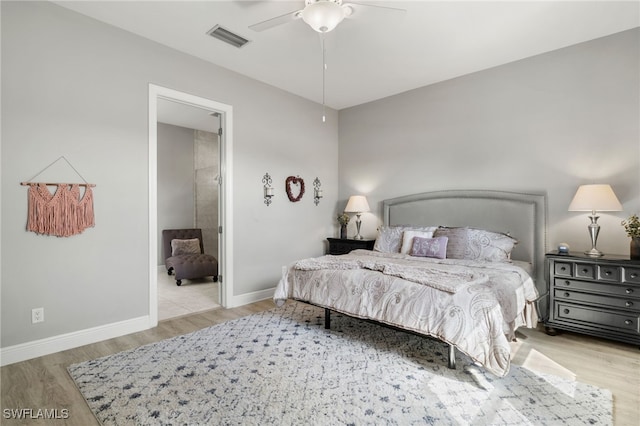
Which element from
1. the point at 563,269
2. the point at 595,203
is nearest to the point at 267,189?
the point at 563,269

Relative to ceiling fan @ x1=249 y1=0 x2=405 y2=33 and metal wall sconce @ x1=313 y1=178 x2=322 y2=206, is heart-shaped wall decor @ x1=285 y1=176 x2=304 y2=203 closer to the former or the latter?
metal wall sconce @ x1=313 y1=178 x2=322 y2=206

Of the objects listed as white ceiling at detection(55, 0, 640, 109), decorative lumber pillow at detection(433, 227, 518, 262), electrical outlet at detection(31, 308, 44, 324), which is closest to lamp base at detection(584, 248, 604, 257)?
decorative lumber pillow at detection(433, 227, 518, 262)

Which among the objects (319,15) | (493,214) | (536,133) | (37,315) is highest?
(319,15)

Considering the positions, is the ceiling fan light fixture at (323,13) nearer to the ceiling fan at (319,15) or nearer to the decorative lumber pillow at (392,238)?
the ceiling fan at (319,15)

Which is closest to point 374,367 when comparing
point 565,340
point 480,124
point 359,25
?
point 565,340

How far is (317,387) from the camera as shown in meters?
2.22

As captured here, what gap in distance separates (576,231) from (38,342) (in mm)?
5290

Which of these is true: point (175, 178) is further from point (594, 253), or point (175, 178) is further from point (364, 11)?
point (594, 253)

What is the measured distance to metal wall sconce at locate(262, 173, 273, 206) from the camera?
15.2 feet

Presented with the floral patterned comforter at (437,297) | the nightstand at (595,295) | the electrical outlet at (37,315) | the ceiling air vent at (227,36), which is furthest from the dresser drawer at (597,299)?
the electrical outlet at (37,315)

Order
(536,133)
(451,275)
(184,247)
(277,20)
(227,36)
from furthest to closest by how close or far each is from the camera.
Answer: (184,247)
(536,133)
(227,36)
(451,275)
(277,20)

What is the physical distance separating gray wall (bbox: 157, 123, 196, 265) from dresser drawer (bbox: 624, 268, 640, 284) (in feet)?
23.2

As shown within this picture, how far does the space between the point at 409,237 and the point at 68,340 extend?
3.71 m

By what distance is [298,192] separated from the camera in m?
5.17
